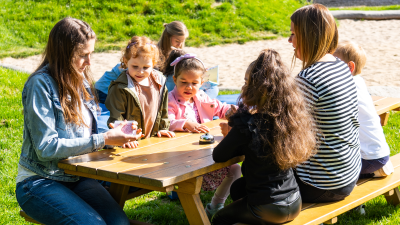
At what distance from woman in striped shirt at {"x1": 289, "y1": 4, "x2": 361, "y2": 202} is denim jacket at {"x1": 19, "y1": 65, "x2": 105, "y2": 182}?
52.1 inches

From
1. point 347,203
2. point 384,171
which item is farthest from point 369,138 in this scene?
point 347,203

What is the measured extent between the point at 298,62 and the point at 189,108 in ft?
24.5

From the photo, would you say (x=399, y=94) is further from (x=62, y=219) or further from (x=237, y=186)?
(x=62, y=219)

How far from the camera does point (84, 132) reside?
9.14ft

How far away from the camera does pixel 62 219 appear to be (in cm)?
245

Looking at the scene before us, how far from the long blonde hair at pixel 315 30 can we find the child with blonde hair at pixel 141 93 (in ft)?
3.86

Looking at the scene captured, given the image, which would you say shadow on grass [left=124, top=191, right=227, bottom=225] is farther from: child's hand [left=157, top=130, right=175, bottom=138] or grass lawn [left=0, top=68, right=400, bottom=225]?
child's hand [left=157, top=130, right=175, bottom=138]

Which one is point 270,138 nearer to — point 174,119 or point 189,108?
point 174,119

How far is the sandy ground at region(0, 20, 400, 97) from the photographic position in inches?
340

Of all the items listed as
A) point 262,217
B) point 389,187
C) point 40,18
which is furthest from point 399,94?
point 40,18

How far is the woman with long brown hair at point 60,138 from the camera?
2498 millimetres

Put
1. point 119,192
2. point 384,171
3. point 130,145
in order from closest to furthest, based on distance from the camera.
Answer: point 130,145
point 119,192
point 384,171

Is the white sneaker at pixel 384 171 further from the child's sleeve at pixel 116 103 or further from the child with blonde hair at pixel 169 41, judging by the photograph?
the child with blonde hair at pixel 169 41

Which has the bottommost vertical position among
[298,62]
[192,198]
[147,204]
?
[298,62]
